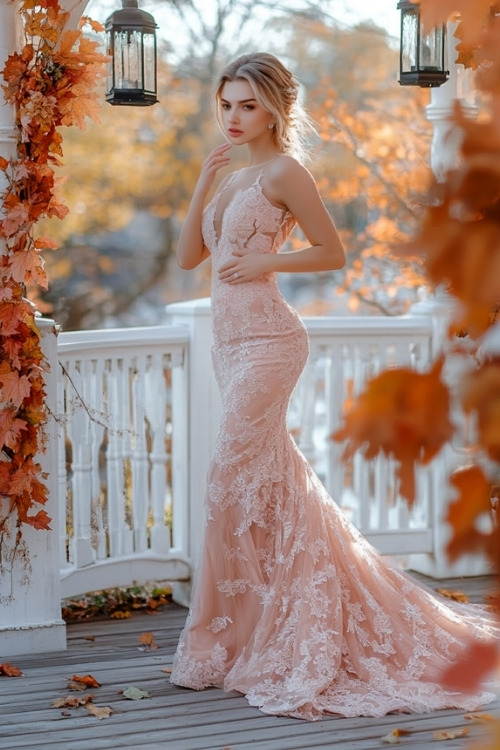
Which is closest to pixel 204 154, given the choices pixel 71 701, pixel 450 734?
pixel 71 701

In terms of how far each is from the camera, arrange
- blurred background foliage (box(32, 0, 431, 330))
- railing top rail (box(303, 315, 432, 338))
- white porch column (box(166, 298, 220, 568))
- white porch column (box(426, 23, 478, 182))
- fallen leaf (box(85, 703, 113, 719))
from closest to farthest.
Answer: fallen leaf (box(85, 703, 113, 719)) < white porch column (box(166, 298, 220, 568)) < white porch column (box(426, 23, 478, 182)) < railing top rail (box(303, 315, 432, 338)) < blurred background foliage (box(32, 0, 431, 330))

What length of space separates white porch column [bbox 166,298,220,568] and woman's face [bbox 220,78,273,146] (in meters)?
1.13

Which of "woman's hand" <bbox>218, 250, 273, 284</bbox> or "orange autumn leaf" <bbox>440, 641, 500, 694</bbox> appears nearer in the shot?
"orange autumn leaf" <bbox>440, 641, 500, 694</bbox>

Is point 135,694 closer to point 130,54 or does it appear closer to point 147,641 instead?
point 147,641

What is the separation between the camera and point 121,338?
4.36m

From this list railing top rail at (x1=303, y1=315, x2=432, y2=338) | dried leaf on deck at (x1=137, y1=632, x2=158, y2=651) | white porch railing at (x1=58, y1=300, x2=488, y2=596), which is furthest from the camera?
railing top rail at (x1=303, y1=315, x2=432, y2=338)

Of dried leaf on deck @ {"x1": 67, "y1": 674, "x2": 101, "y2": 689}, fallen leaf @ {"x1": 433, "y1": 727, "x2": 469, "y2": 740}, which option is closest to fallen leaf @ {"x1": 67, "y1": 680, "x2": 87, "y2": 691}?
dried leaf on deck @ {"x1": 67, "y1": 674, "x2": 101, "y2": 689}

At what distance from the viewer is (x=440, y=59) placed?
4164 millimetres

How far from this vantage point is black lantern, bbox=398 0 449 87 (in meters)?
4.12

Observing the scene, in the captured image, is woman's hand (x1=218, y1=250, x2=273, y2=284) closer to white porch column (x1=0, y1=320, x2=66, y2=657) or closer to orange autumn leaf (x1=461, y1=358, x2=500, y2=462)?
white porch column (x1=0, y1=320, x2=66, y2=657)

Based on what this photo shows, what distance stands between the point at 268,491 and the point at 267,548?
182mm

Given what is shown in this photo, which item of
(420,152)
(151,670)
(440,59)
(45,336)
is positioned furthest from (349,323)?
(420,152)

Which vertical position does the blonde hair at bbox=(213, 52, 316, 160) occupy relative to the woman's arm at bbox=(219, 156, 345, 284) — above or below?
above

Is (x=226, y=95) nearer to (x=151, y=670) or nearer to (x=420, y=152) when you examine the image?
(x=151, y=670)
